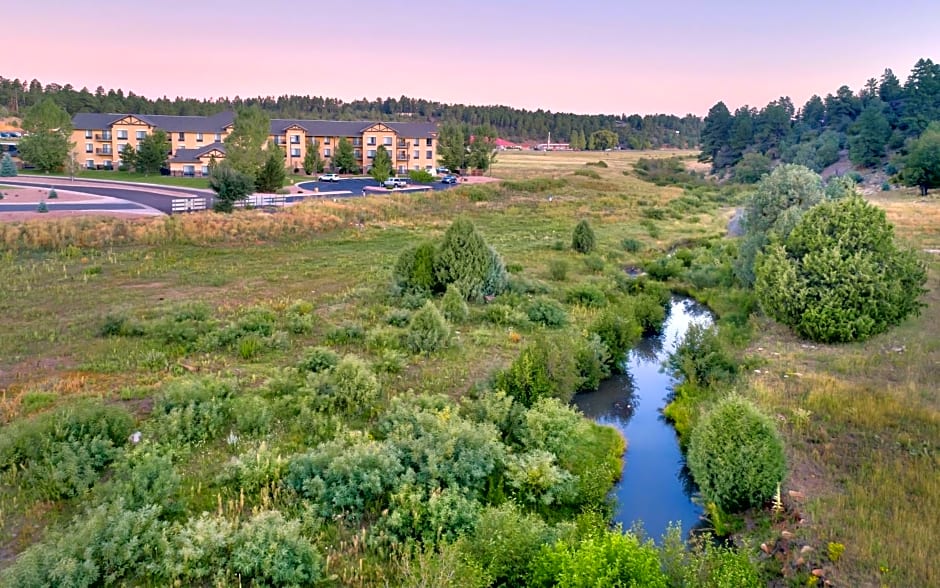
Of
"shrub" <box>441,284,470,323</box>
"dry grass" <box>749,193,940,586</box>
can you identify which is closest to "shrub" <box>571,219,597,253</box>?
"shrub" <box>441,284,470,323</box>

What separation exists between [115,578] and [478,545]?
13.7 feet

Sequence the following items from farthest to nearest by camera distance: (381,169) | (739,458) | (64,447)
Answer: (381,169) → (739,458) → (64,447)

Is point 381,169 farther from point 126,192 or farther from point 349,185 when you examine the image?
point 126,192

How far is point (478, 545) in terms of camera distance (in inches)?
315

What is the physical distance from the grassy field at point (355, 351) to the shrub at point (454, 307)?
641 mm

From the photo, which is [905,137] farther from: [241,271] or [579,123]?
[579,123]

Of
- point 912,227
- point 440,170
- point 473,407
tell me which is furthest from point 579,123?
point 473,407

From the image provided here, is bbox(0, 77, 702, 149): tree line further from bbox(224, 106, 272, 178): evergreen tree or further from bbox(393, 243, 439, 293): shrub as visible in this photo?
bbox(393, 243, 439, 293): shrub

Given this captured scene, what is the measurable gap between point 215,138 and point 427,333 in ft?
230

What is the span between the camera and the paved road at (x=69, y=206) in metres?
38.4

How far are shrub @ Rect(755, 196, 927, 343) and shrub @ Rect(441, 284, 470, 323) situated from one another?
8.62 meters

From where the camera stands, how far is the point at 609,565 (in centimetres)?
687

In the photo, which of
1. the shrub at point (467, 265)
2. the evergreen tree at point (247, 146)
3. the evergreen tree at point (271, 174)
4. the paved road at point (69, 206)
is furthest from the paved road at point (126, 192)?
the shrub at point (467, 265)

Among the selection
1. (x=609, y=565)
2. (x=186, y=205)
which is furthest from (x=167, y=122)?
(x=609, y=565)
